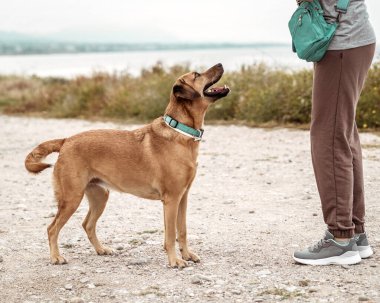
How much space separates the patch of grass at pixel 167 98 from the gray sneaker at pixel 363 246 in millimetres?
7928

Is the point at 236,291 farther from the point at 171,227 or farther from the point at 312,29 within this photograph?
the point at 312,29

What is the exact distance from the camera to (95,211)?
5871 millimetres

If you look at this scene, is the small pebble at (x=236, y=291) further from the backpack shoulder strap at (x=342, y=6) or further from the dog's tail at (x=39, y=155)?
the backpack shoulder strap at (x=342, y=6)

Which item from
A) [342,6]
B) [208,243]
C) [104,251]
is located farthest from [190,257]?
[342,6]

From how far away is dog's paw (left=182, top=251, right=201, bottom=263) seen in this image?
543cm

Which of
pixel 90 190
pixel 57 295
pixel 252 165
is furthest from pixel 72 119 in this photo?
pixel 57 295

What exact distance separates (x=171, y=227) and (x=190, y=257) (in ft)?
1.19

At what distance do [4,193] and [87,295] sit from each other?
4338 mm

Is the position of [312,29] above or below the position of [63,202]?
above

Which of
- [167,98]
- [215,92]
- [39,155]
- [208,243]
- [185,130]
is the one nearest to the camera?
[185,130]

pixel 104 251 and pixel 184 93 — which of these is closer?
pixel 184 93

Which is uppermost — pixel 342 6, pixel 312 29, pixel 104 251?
pixel 342 6

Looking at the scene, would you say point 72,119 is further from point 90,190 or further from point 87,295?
point 87,295

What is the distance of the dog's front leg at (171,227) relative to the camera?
17.3 feet
